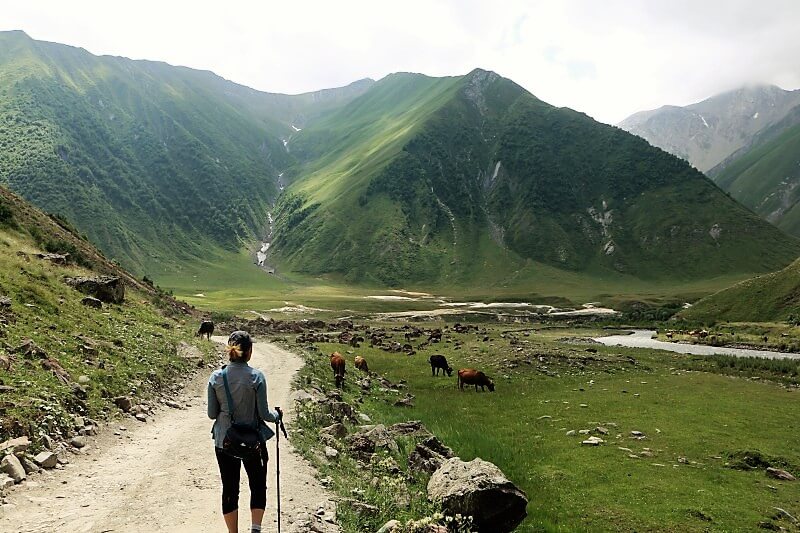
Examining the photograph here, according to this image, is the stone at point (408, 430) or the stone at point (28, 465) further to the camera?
the stone at point (408, 430)

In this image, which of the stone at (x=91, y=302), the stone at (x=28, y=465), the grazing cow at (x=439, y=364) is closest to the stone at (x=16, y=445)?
the stone at (x=28, y=465)

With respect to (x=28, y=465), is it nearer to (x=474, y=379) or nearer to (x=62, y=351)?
(x=62, y=351)

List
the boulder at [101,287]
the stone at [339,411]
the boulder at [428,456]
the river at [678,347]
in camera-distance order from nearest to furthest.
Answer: the boulder at [428,456]
the stone at [339,411]
the boulder at [101,287]
the river at [678,347]

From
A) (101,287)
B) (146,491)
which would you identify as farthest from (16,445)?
(101,287)

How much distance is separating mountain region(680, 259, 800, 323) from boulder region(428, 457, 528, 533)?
93.3m

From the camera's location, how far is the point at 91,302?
1249 inches

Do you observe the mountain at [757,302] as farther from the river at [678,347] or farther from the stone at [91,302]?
the stone at [91,302]

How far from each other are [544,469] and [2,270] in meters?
30.2

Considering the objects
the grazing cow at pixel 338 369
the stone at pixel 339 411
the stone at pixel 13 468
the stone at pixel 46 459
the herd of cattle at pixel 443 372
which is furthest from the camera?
the herd of cattle at pixel 443 372

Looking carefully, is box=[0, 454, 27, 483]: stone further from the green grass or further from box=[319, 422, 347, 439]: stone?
the green grass

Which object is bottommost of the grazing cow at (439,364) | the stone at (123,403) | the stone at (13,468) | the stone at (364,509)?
the grazing cow at (439,364)

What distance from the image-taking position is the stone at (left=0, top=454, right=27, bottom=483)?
1191 cm

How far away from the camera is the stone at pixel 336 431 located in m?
20.3

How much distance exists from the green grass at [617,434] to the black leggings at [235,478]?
32.0 feet
